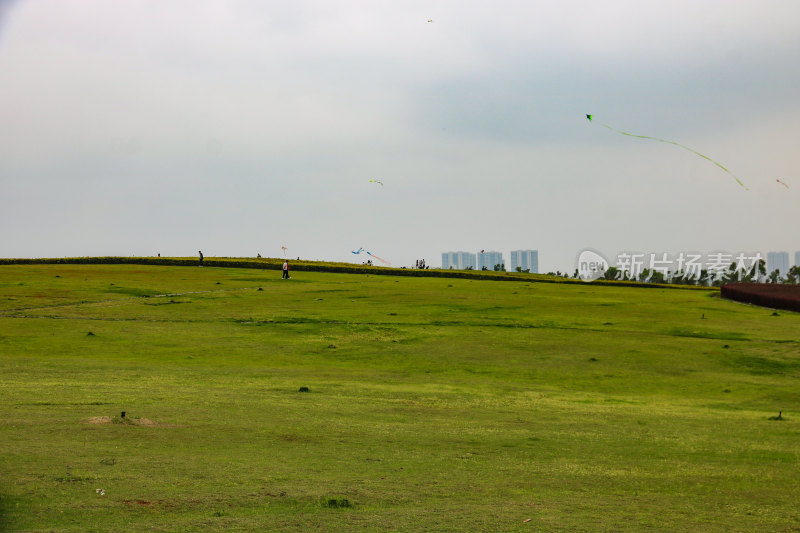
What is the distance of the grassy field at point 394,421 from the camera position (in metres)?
10.5

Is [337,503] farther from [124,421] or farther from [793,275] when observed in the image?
[793,275]

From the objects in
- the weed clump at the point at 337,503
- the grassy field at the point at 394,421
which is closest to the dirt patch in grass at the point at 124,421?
the grassy field at the point at 394,421

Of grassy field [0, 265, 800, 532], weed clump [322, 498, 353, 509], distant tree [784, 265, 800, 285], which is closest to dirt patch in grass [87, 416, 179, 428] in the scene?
grassy field [0, 265, 800, 532]

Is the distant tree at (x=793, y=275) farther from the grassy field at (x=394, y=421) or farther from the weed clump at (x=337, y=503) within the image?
the weed clump at (x=337, y=503)

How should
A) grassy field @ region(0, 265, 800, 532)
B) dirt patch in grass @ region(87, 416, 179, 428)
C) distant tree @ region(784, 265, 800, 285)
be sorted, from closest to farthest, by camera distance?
grassy field @ region(0, 265, 800, 532) → dirt patch in grass @ region(87, 416, 179, 428) → distant tree @ region(784, 265, 800, 285)

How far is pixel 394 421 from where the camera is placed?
57.2ft

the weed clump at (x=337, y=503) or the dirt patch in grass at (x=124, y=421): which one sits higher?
the dirt patch in grass at (x=124, y=421)

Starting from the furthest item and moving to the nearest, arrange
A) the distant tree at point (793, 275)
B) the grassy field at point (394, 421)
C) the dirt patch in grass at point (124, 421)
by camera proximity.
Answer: the distant tree at point (793, 275) → the dirt patch in grass at point (124, 421) → the grassy field at point (394, 421)

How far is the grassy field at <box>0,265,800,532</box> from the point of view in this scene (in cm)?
1054

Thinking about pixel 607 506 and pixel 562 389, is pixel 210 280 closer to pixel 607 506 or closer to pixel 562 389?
pixel 562 389

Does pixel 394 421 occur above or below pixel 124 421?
below

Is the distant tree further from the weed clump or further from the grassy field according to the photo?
the weed clump

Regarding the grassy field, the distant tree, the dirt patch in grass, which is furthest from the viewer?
the distant tree

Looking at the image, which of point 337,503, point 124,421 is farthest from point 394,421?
point 337,503
